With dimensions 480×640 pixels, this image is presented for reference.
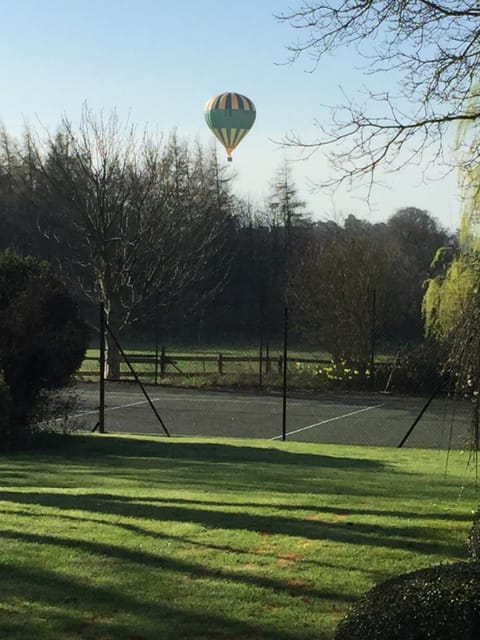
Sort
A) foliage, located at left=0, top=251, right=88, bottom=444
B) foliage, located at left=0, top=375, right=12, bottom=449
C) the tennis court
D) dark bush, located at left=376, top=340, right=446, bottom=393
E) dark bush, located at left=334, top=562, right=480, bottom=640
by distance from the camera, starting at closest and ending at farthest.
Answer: dark bush, located at left=334, top=562, right=480, bottom=640, foliage, located at left=0, top=375, right=12, bottom=449, foliage, located at left=0, top=251, right=88, bottom=444, the tennis court, dark bush, located at left=376, top=340, right=446, bottom=393

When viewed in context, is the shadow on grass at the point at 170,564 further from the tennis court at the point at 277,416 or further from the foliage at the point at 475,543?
the tennis court at the point at 277,416

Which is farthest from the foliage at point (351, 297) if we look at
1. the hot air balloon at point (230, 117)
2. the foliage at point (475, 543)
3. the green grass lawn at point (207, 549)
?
the foliage at point (475, 543)

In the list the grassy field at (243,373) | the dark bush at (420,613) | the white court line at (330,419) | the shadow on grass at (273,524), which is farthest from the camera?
the grassy field at (243,373)

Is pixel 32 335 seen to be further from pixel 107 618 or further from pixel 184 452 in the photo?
pixel 107 618

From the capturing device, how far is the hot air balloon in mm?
42250

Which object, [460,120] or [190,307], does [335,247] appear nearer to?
[190,307]

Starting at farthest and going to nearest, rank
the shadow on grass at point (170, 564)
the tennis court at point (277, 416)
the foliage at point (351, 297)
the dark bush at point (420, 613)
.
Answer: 1. the foliage at point (351, 297)
2. the tennis court at point (277, 416)
3. the shadow on grass at point (170, 564)
4. the dark bush at point (420, 613)

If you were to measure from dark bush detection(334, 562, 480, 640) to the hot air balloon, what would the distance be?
133ft

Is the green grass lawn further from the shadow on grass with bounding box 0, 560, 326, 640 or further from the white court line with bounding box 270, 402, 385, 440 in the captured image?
the white court line with bounding box 270, 402, 385, 440

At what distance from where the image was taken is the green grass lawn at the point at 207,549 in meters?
4.38

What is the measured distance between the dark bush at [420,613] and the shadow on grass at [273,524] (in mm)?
2302

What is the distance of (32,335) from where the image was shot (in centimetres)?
1477

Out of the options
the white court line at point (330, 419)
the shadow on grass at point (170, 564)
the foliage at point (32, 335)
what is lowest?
the white court line at point (330, 419)

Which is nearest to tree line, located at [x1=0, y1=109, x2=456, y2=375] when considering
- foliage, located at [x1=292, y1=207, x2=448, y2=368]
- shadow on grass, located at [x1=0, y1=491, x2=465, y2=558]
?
foliage, located at [x1=292, y1=207, x2=448, y2=368]
